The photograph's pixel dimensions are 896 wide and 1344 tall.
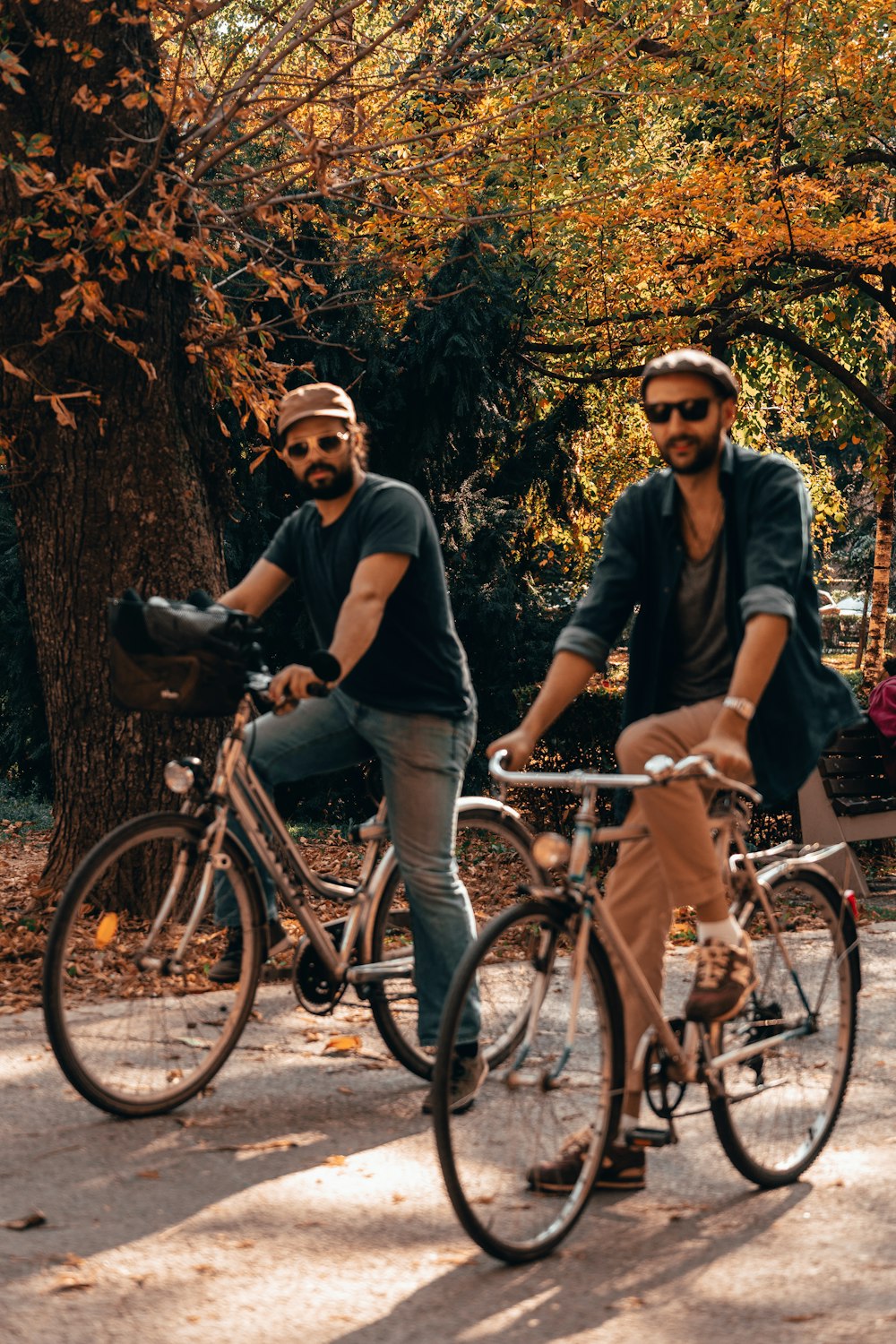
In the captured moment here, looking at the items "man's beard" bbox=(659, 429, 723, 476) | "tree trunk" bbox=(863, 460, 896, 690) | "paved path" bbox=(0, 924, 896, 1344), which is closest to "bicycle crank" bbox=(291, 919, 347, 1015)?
"paved path" bbox=(0, 924, 896, 1344)

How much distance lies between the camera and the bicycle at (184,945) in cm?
419

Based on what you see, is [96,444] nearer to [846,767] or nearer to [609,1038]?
[609,1038]

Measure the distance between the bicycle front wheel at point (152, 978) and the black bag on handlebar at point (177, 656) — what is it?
1.02 feet

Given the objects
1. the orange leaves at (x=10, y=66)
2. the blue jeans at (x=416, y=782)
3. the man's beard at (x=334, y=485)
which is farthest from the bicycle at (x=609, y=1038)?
the orange leaves at (x=10, y=66)

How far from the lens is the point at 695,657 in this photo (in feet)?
13.0

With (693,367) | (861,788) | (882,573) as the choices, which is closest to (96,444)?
(693,367)

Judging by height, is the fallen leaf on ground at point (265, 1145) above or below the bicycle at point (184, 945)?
below

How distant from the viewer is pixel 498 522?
12836 mm

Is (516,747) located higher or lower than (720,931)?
higher

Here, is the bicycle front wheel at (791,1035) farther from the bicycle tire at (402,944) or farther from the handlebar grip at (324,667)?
the handlebar grip at (324,667)

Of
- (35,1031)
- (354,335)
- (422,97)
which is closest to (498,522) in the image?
(354,335)

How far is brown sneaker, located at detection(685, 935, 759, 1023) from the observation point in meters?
3.72

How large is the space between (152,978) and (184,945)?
16 centimetres

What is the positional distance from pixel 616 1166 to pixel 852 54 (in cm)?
1190
